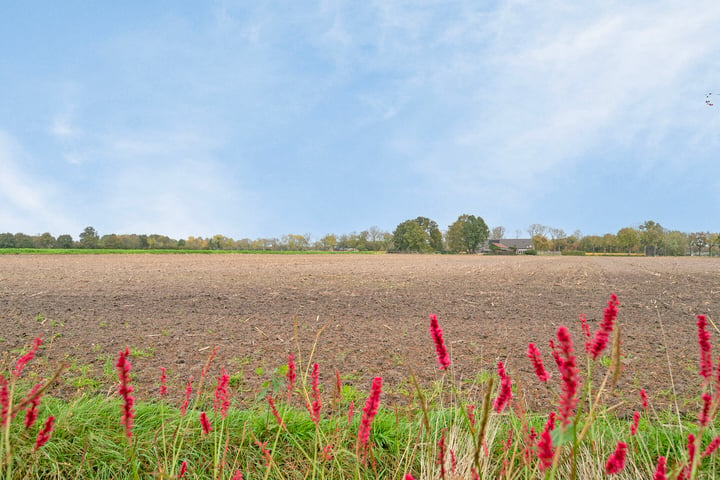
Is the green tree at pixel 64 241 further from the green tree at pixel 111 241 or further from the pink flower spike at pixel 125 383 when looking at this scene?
the pink flower spike at pixel 125 383

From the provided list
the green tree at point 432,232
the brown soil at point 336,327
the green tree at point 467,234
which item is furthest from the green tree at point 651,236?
the brown soil at point 336,327

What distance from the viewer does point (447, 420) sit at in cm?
324

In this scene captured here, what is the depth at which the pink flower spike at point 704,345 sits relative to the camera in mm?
1059

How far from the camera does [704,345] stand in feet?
3.54

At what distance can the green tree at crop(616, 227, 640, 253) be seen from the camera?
103375 mm

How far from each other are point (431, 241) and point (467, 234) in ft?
33.9

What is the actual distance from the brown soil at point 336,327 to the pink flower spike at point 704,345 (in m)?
0.58

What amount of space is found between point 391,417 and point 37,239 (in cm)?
9917

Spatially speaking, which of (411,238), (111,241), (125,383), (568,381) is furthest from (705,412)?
(411,238)

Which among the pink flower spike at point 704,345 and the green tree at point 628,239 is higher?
the green tree at point 628,239

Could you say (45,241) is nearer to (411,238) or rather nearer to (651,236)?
(411,238)

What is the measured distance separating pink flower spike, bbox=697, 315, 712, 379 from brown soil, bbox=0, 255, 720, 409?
1.89 ft

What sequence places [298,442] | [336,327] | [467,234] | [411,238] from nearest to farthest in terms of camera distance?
1. [298,442]
2. [336,327]
3. [411,238]
4. [467,234]

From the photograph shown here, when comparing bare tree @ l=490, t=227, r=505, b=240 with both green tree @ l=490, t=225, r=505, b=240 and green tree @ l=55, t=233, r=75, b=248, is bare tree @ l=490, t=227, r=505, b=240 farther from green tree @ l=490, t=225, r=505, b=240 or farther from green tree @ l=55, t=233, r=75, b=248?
green tree @ l=55, t=233, r=75, b=248
